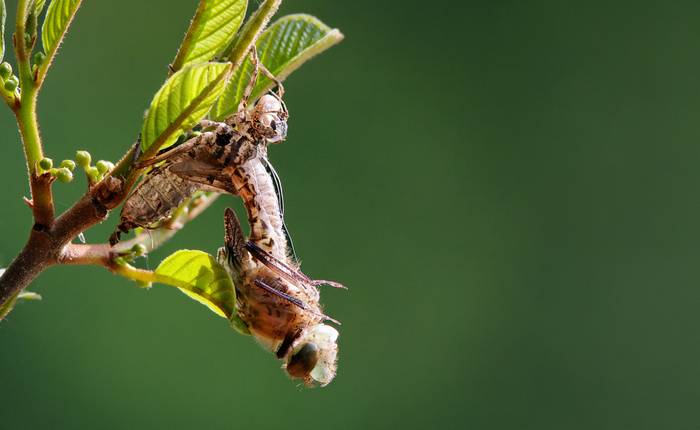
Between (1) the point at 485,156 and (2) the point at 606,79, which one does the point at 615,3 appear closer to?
(2) the point at 606,79

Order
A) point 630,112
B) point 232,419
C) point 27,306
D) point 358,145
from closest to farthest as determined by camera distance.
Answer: point 27,306 → point 232,419 → point 358,145 → point 630,112

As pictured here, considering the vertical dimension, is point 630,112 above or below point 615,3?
below

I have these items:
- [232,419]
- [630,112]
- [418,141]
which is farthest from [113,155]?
[630,112]

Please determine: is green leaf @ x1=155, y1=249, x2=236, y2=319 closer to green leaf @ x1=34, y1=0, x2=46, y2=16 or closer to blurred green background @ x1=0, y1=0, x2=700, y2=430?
green leaf @ x1=34, y1=0, x2=46, y2=16

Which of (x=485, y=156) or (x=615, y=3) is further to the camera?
(x=615, y=3)

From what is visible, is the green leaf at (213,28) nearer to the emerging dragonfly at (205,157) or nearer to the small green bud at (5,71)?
the emerging dragonfly at (205,157)

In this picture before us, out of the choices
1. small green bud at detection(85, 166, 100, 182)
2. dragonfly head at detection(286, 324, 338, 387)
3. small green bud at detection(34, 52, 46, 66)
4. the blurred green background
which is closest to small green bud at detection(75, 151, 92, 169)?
small green bud at detection(85, 166, 100, 182)

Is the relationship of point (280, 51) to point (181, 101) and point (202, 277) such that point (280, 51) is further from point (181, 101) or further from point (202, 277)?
point (202, 277)
